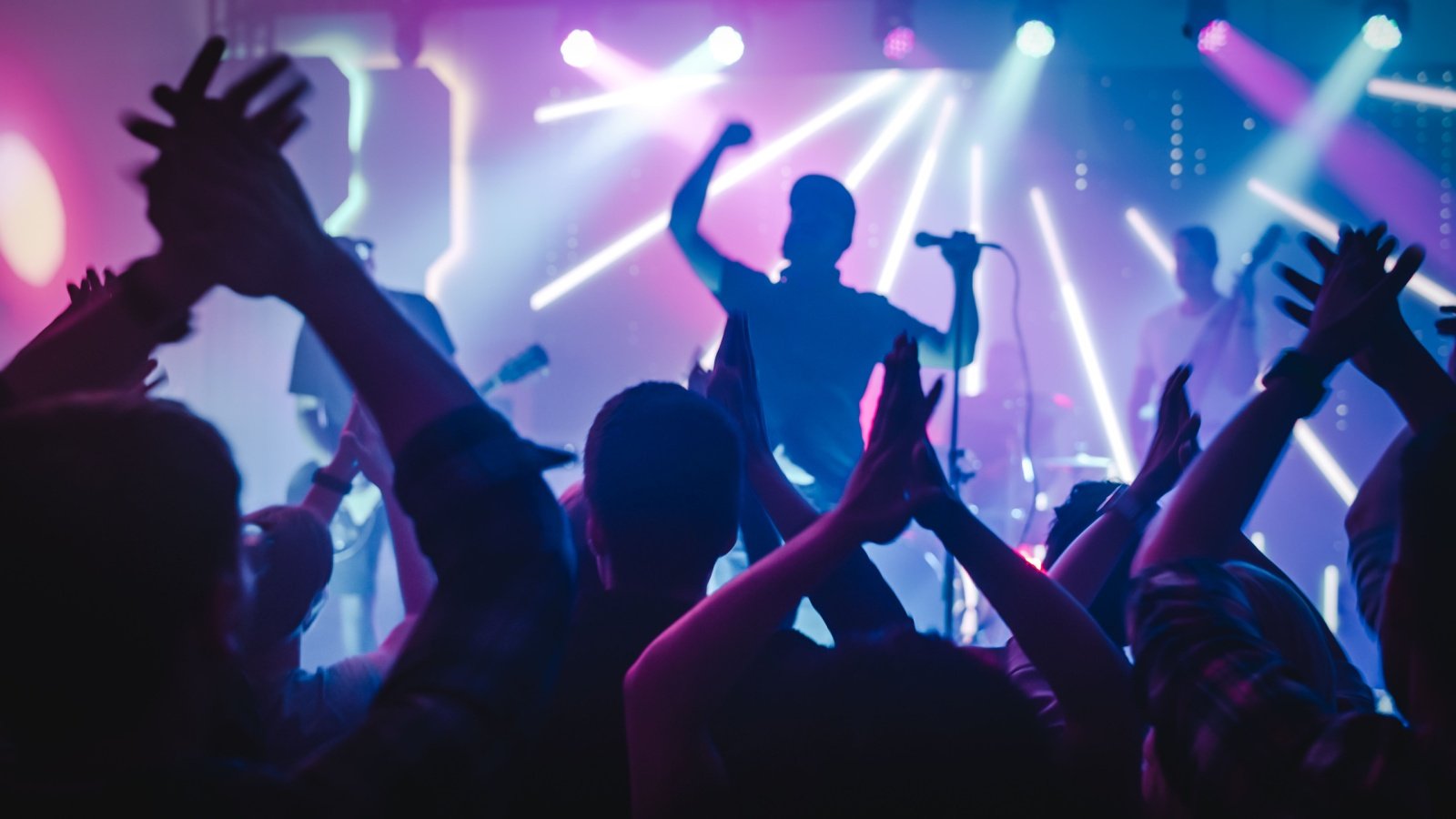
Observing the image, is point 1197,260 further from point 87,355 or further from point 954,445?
point 87,355

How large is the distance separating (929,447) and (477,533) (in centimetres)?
55

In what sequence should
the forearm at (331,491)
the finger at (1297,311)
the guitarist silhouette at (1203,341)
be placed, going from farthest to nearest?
the guitarist silhouette at (1203,341), the forearm at (331,491), the finger at (1297,311)

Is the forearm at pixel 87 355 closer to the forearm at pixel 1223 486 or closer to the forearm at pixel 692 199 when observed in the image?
the forearm at pixel 1223 486

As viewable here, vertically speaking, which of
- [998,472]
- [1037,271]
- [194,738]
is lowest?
[194,738]

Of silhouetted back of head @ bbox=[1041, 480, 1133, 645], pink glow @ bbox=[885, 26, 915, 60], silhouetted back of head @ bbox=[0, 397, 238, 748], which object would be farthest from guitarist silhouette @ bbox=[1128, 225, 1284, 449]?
silhouetted back of head @ bbox=[0, 397, 238, 748]

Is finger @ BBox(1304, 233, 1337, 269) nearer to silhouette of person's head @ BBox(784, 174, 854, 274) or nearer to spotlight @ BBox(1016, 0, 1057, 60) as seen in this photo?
silhouette of person's head @ BBox(784, 174, 854, 274)

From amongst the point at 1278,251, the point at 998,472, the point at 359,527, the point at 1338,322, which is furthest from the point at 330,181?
the point at 1338,322

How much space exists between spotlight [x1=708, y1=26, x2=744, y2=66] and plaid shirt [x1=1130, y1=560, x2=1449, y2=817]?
279 inches

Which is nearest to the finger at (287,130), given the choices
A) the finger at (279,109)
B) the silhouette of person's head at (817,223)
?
the finger at (279,109)

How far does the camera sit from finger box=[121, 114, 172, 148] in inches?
30.0

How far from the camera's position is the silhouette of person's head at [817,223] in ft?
11.0

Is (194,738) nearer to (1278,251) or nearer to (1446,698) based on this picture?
(1446,698)

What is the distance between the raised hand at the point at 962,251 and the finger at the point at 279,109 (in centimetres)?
294

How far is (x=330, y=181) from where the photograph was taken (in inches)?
303
